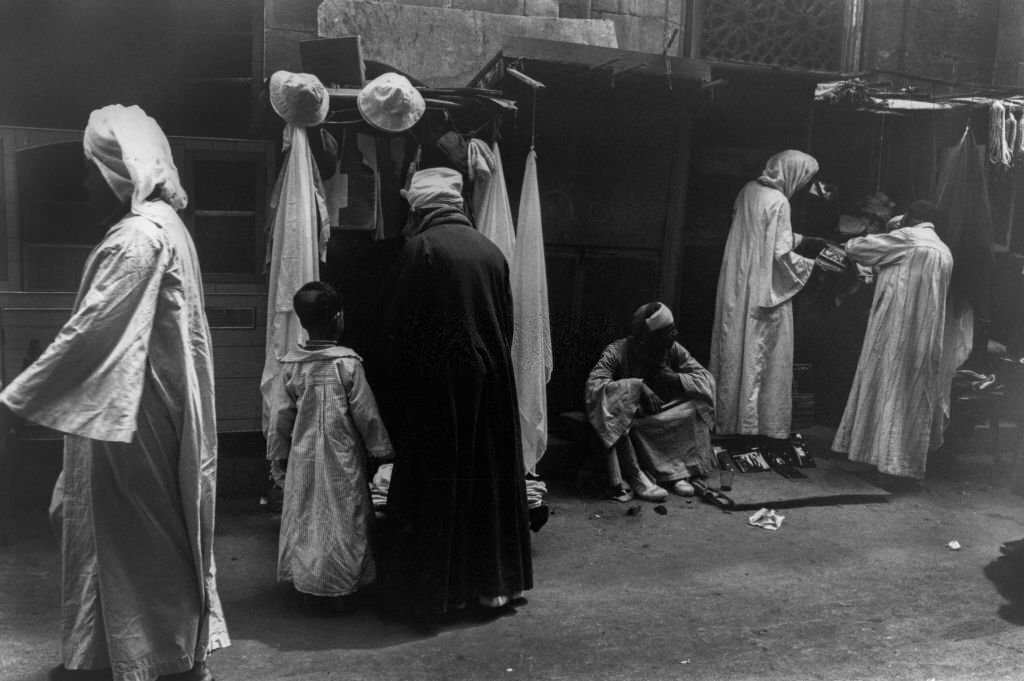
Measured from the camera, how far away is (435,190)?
15.1 ft

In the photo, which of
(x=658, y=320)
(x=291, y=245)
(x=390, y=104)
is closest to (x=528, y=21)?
(x=390, y=104)

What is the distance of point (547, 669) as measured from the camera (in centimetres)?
402

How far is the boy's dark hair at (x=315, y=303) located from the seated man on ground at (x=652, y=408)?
2.69 m

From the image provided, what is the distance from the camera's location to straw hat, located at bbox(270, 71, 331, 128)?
5.26 m

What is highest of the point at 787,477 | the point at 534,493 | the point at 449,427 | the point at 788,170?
the point at 788,170

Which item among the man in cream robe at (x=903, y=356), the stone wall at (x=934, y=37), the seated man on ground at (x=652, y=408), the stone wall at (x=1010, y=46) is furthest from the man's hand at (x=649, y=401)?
the stone wall at (x=1010, y=46)

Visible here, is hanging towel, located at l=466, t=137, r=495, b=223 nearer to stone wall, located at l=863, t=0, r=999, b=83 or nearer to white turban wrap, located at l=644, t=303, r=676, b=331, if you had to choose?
white turban wrap, located at l=644, t=303, r=676, b=331

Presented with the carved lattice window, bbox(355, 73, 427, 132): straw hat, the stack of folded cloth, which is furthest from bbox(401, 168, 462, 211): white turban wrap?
the carved lattice window

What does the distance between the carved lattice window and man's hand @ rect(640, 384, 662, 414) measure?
10.2ft

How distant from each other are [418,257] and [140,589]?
191 cm

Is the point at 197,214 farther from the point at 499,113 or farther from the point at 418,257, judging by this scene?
the point at 418,257

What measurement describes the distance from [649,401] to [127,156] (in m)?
4.25

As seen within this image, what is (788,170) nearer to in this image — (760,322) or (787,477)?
(760,322)

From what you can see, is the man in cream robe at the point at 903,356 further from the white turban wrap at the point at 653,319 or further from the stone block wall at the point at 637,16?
the stone block wall at the point at 637,16
